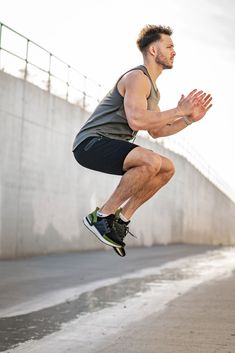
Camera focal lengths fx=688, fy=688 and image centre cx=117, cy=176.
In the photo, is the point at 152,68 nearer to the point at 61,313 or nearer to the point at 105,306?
the point at 61,313

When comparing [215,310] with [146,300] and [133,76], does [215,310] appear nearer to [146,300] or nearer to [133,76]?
[146,300]

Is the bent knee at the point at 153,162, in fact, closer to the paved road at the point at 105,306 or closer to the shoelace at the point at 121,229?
the shoelace at the point at 121,229

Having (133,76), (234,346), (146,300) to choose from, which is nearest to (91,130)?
(133,76)

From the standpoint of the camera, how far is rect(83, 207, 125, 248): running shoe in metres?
4.20

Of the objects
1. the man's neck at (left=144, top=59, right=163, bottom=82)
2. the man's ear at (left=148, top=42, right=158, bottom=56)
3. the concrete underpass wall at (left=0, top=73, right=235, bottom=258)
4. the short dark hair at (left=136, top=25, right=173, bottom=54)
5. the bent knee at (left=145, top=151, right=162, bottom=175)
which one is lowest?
the bent knee at (left=145, top=151, right=162, bottom=175)

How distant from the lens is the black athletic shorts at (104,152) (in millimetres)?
4066

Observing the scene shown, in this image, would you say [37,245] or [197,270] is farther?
[37,245]

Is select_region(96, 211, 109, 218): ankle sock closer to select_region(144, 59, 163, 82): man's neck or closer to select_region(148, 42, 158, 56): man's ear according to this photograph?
select_region(144, 59, 163, 82): man's neck

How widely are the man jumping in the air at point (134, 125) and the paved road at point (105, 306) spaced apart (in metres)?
3.65

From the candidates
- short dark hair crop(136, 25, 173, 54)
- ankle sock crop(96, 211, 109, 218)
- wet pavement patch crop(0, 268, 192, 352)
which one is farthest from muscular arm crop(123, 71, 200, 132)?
wet pavement patch crop(0, 268, 192, 352)

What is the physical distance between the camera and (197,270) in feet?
58.2

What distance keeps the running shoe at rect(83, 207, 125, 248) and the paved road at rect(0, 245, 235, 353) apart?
3.37 m

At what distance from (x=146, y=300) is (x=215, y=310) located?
138 centimetres

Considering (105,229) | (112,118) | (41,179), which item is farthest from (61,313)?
(41,179)
